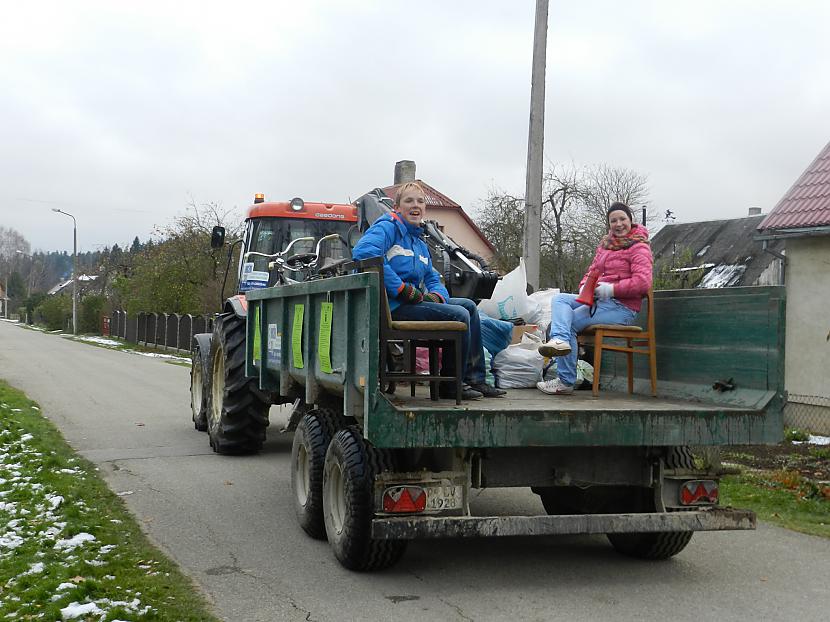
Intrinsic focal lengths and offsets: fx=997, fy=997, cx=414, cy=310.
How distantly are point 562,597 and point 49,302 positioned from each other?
77.8 metres

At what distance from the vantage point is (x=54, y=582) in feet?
18.2

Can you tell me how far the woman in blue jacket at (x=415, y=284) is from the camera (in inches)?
246

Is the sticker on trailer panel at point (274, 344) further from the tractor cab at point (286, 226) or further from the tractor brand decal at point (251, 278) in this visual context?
the tractor cab at point (286, 226)

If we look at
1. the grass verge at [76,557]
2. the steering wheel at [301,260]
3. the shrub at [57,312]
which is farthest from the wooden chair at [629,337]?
the shrub at [57,312]

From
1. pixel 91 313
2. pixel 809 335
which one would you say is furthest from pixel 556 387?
pixel 91 313

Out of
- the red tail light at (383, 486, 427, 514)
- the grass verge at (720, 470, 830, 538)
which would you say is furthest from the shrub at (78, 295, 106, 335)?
the red tail light at (383, 486, 427, 514)

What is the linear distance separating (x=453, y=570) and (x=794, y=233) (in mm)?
9165

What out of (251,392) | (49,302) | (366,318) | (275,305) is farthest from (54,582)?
(49,302)

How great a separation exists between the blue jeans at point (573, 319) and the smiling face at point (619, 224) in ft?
1.67

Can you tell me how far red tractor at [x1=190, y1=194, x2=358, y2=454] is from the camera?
1007 centimetres

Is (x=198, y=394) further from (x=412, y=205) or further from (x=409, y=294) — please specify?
(x=409, y=294)

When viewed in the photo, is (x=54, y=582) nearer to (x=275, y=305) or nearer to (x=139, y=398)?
(x=275, y=305)

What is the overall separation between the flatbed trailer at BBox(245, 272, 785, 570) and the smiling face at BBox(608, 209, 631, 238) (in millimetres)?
647

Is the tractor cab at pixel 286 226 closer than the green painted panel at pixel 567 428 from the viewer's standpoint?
No
